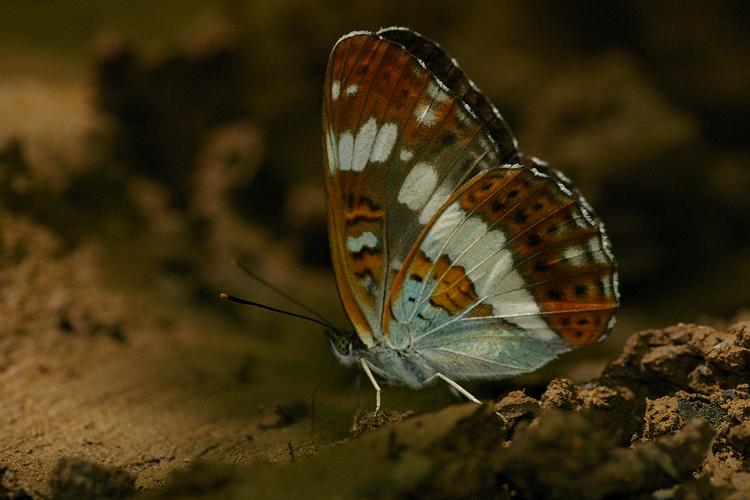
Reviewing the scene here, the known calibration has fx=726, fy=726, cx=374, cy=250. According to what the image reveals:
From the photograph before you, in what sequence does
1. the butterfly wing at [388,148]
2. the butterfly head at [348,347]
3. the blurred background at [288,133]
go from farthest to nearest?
the blurred background at [288,133]
the butterfly head at [348,347]
the butterfly wing at [388,148]

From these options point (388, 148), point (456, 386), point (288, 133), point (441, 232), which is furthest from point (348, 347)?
point (288, 133)

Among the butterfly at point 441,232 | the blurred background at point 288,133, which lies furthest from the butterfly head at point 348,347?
the blurred background at point 288,133

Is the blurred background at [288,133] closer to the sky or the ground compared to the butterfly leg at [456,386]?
closer to the sky

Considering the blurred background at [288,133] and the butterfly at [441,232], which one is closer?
the butterfly at [441,232]

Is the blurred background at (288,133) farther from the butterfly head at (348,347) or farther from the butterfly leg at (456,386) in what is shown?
the butterfly leg at (456,386)

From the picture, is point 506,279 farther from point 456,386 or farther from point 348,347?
point 348,347

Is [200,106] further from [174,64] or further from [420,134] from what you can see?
[420,134]
